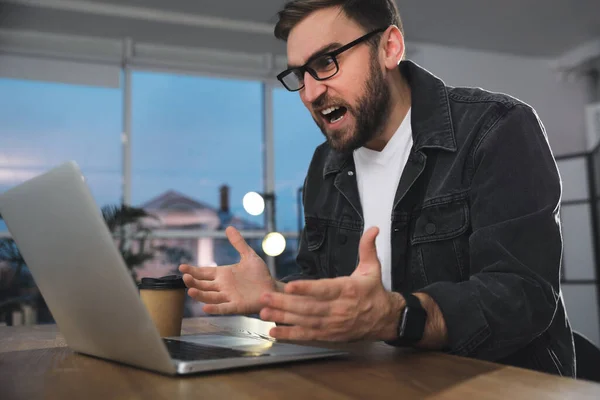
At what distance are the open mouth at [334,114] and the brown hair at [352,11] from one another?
206 mm

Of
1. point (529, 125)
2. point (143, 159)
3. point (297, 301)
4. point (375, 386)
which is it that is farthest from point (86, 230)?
point (143, 159)

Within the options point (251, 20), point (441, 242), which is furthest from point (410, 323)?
point (251, 20)

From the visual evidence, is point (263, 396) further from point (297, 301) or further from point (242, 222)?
point (242, 222)

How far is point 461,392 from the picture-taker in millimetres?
588

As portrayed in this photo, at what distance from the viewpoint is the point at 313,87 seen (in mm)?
1425

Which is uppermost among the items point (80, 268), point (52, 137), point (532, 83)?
point (532, 83)

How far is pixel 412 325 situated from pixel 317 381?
0.24 meters

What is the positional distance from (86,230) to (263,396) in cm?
27

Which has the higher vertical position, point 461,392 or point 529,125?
point 529,125

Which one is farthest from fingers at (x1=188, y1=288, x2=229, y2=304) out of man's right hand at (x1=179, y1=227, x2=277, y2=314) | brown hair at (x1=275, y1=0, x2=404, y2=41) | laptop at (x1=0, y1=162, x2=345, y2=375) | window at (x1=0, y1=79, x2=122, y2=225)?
window at (x1=0, y1=79, x2=122, y2=225)

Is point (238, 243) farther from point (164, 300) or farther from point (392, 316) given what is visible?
point (392, 316)

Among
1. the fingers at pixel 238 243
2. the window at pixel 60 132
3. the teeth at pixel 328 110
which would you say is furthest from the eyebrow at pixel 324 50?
the window at pixel 60 132

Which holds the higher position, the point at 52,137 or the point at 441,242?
the point at 52,137

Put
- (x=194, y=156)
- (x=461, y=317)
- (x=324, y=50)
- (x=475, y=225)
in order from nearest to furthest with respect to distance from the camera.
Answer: (x=461, y=317) < (x=475, y=225) < (x=324, y=50) < (x=194, y=156)
